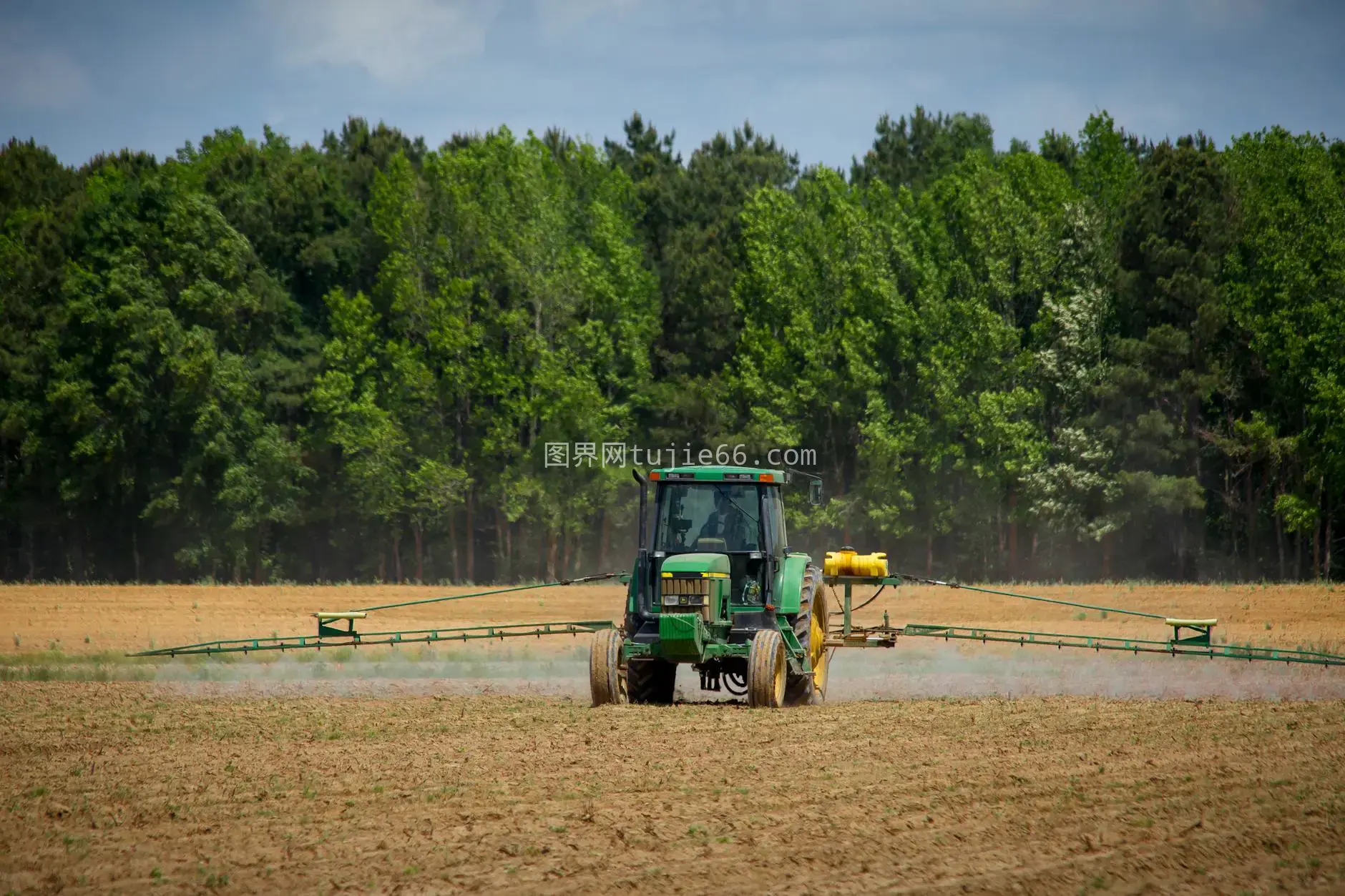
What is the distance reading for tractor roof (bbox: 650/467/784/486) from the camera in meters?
18.0

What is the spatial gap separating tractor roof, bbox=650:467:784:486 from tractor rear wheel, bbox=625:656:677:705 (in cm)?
220

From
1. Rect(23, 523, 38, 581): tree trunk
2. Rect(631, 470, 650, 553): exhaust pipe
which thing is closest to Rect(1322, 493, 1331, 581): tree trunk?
Rect(631, 470, 650, 553): exhaust pipe

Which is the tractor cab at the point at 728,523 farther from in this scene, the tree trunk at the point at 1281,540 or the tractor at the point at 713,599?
the tree trunk at the point at 1281,540

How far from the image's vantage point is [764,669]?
1717cm

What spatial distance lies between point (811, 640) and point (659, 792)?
7.04 metres

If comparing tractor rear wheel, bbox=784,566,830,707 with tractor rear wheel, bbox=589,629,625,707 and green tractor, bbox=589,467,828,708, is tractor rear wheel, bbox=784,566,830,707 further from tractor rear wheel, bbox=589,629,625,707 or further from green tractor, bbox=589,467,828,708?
tractor rear wheel, bbox=589,629,625,707

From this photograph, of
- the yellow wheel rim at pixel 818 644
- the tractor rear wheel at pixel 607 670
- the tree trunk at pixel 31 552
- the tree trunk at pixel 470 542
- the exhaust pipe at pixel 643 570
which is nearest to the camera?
the tractor rear wheel at pixel 607 670

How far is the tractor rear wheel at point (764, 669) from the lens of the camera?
56.3 feet

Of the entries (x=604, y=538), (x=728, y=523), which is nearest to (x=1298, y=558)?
(x=604, y=538)

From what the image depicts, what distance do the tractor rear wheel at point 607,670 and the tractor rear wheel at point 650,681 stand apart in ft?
1.12

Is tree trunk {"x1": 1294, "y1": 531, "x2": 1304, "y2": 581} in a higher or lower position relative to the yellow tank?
lower

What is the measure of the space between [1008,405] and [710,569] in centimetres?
3644

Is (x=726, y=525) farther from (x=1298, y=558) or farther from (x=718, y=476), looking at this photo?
(x=1298, y=558)

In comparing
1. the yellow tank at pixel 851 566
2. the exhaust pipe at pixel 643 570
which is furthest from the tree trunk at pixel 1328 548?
the exhaust pipe at pixel 643 570
